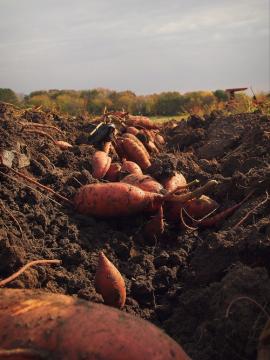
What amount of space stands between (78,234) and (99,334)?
5.99 ft

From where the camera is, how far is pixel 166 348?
207 centimetres

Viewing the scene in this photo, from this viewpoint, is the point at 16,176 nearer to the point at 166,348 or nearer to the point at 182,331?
the point at 182,331

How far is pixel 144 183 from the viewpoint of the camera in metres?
4.36

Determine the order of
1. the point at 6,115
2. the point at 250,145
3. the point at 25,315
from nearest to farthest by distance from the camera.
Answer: the point at 25,315, the point at 6,115, the point at 250,145

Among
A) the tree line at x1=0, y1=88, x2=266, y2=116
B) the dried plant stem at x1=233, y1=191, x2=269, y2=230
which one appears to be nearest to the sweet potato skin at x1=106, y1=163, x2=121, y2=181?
the dried plant stem at x1=233, y1=191, x2=269, y2=230

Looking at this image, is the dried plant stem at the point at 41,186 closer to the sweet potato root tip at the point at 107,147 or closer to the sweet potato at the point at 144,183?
the sweet potato at the point at 144,183

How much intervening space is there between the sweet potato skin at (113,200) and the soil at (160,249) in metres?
0.11

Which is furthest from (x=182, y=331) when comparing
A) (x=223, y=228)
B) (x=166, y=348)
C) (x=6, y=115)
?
→ (x=6, y=115)

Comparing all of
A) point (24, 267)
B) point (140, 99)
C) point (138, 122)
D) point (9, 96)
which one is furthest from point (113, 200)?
point (140, 99)

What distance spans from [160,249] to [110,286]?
3.41 feet

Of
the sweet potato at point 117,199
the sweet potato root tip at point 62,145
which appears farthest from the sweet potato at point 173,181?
the sweet potato root tip at point 62,145

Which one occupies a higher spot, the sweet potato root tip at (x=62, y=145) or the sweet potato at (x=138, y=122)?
the sweet potato at (x=138, y=122)

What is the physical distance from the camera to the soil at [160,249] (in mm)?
2551

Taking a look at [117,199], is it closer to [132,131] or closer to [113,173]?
[113,173]
